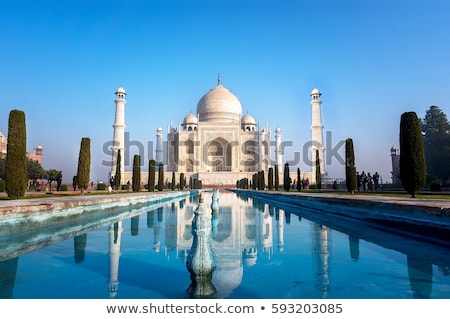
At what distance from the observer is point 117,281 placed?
2.13 metres

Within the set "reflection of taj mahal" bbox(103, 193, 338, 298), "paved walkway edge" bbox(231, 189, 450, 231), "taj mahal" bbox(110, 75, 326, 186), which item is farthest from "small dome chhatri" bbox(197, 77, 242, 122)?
"reflection of taj mahal" bbox(103, 193, 338, 298)

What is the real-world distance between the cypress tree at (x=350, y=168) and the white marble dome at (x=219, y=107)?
2601 centimetres

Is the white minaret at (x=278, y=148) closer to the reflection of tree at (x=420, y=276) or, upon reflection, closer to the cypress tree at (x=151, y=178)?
the cypress tree at (x=151, y=178)

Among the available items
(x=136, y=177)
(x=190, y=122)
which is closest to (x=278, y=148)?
(x=190, y=122)

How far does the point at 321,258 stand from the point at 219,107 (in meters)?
36.9

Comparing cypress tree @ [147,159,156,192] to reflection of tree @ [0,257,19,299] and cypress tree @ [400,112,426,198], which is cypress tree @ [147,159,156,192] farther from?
reflection of tree @ [0,257,19,299]

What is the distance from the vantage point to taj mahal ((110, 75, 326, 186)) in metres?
32.6

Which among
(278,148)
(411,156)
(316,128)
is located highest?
(316,128)

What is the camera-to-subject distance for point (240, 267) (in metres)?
2.47

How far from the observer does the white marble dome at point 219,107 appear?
38.9 m

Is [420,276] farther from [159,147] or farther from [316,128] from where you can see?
[159,147]
